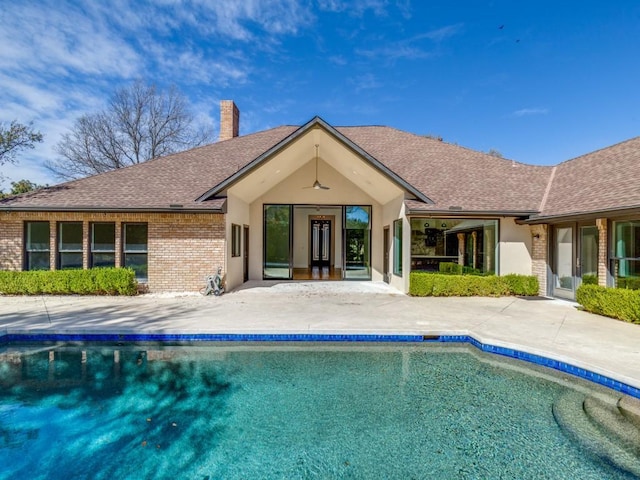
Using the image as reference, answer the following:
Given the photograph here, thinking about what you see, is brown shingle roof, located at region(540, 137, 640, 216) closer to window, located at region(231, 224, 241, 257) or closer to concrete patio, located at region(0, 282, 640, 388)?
concrete patio, located at region(0, 282, 640, 388)

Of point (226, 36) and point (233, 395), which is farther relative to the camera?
point (226, 36)

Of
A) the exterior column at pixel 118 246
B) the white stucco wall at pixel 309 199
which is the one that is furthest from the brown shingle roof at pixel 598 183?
the exterior column at pixel 118 246

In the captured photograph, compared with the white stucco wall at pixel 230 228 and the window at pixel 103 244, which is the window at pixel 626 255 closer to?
the white stucco wall at pixel 230 228

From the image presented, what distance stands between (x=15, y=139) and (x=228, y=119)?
972 centimetres

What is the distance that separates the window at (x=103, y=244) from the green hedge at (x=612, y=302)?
13038 mm

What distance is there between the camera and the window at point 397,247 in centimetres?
1207

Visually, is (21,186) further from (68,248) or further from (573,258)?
(573,258)

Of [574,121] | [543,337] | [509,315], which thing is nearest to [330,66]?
[574,121]

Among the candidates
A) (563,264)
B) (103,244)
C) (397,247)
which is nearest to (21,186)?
(103,244)

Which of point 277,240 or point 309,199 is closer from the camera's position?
point 309,199

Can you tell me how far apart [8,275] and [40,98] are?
13882 millimetres

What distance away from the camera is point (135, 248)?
36.5 ft

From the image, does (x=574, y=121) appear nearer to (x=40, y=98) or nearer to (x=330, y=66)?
(x=330, y=66)

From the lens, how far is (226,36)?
15.5 metres
